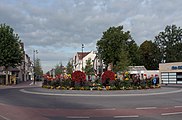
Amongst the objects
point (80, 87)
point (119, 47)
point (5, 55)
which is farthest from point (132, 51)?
point (80, 87)

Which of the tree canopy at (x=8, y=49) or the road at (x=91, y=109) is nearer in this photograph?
the road at (x=91, y=109)

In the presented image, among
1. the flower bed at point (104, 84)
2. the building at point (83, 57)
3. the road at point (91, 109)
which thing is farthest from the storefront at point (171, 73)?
the building at point (83, 57)

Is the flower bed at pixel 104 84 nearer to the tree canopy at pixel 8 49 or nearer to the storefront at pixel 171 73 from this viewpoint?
the tree canopy at pixel 8 49

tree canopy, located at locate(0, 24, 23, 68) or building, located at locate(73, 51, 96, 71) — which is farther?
building, located at locate(73, 51, 96, 71)

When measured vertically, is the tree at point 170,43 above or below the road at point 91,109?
above

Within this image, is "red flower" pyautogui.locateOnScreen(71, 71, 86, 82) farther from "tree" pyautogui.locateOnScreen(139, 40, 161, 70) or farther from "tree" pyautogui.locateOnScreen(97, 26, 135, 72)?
"tree" pyautogui.locateOnScreen(139, 40, 161, 70)

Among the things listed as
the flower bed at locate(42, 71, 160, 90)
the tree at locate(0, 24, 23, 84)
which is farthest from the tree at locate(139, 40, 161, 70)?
the flower bed at locate(42, 71, 160, 90)

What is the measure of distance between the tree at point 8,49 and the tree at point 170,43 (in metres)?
57.8

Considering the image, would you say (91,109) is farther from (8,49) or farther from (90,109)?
(8,49)

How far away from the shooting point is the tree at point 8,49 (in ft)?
196

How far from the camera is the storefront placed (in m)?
66.1

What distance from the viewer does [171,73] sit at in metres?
Answer: 68.4

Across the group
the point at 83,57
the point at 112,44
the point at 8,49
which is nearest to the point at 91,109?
the point at 8,49

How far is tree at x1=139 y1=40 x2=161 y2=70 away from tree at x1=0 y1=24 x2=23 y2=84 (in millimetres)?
50562
